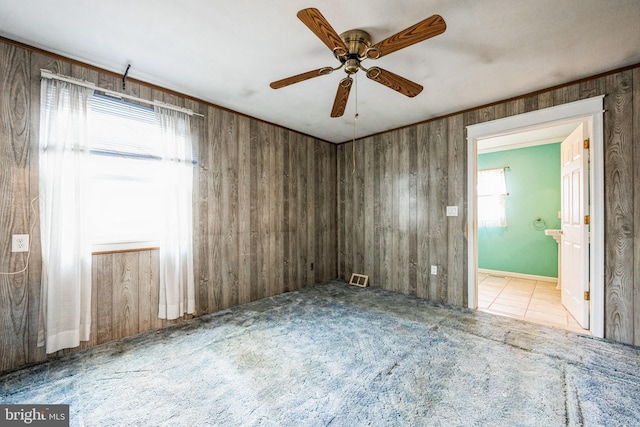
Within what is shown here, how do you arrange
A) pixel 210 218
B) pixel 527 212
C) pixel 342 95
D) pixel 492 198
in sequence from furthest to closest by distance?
pixel 492 198 → pixel 527 212 → pixel 210 218 → pixel 342 95

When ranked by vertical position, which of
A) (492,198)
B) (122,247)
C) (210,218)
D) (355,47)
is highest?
(355,47)

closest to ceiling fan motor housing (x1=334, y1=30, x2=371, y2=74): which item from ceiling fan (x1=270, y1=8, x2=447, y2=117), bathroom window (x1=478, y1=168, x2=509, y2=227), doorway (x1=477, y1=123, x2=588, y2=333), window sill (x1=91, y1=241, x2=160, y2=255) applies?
ceiling fan (x1=270, y1=8, x2=447, y2=117)

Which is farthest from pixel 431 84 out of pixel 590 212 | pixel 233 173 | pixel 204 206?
pixel 204 206

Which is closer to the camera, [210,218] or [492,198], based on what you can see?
[210,218]

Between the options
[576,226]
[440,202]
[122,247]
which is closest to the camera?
[122,247]

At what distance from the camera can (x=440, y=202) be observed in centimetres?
353

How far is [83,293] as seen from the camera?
222cm

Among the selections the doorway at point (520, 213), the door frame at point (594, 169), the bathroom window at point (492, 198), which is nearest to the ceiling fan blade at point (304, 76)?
the door frame at point (594, 169)

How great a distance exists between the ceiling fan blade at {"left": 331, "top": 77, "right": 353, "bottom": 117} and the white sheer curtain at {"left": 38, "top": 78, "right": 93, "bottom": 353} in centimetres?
215

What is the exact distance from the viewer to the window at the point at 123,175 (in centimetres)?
236

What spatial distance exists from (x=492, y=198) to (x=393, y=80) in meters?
4.46

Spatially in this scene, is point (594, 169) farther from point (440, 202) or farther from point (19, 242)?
point (19, 242)

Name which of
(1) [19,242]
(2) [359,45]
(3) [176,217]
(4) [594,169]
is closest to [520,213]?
(4) [594,169]

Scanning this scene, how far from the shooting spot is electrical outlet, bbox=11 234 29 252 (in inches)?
78.3
